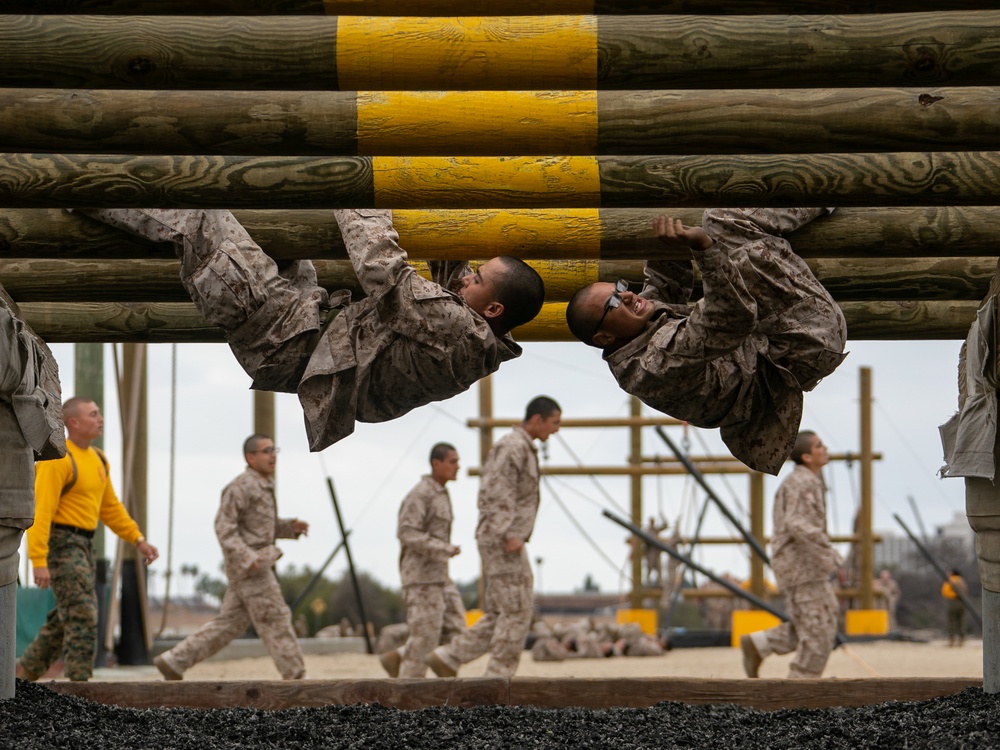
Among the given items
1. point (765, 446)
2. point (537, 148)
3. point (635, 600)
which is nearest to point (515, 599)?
point (765, 446)

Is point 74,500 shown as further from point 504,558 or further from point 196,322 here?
point 504,558

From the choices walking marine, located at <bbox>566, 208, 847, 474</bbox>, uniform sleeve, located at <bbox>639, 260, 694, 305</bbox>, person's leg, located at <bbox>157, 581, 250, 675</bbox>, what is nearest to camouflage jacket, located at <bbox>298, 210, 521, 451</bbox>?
walking marine, located at <bbox>566, 208, 847, 474</bbox>

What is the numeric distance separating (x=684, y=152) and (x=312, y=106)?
1.30 metres

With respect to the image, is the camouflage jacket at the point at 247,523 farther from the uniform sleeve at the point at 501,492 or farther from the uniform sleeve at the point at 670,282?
the uniform sleeve at the point at 670,282

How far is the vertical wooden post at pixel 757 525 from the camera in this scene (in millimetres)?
18281

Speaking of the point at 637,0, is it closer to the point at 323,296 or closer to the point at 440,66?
the point at 440,66

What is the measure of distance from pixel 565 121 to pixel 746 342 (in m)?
1.29

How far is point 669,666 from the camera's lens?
1479 centimetres

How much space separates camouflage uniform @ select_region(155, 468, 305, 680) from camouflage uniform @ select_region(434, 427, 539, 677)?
1194 mm

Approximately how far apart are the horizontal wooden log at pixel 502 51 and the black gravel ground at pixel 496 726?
2289 millimetres

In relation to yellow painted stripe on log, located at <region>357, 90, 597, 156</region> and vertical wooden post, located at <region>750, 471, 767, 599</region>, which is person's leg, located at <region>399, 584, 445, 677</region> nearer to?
yellow painted stripe on log, located at <region>357, 90, 597, 156</region>

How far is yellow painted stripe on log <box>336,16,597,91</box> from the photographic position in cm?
483

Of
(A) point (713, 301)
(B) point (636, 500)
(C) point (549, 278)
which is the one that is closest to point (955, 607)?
(B) point (636, 500)

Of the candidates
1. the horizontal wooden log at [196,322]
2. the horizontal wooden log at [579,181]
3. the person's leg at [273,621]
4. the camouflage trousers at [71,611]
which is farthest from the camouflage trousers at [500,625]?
the horizontal wooden log at [579,181]
